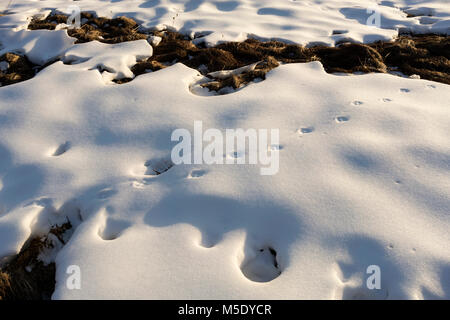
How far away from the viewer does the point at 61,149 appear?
3453 mm

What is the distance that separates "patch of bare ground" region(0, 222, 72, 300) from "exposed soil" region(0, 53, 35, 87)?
318cm

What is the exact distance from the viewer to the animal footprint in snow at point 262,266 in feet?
7.44

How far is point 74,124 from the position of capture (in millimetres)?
3727

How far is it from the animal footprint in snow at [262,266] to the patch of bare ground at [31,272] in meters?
1.32

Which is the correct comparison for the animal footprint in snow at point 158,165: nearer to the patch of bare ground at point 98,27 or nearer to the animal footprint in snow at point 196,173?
the animal footprint in snow at point 196,173

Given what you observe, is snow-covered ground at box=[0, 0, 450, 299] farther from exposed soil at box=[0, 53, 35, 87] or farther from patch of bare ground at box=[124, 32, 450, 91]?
exposed soil at box=[0, 53, 35, 87]

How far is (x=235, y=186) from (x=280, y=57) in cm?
295

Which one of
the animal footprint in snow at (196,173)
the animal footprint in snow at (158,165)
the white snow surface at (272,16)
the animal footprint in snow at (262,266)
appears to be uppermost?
the white snow surface at (272,16)

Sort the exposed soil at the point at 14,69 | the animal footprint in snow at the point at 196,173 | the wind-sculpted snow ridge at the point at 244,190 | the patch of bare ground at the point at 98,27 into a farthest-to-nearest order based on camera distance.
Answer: the patch of bare ground at the point at 98,27 → the exposed soil at the point at 14,69 → the animal footprint in snow at the point at 196,173 → the wind-sculpted snow ridge at the point at 244,190

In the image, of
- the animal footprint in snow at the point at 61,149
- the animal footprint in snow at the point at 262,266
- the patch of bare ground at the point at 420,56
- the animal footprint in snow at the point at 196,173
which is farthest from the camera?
the patch of bare ground at the point at 420,56

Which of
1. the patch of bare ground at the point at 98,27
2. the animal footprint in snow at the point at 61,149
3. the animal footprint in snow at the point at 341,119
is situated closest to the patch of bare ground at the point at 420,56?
the animal footprint in snow at the point at 341,119

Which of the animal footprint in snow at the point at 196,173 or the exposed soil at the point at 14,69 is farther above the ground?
the exposed soil at the point at 14,69

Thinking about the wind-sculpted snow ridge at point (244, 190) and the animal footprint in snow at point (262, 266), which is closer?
the wind-sculpted snow ridge at point (244, 190)

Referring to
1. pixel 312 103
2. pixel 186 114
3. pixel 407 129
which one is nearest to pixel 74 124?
pixel 186 114
